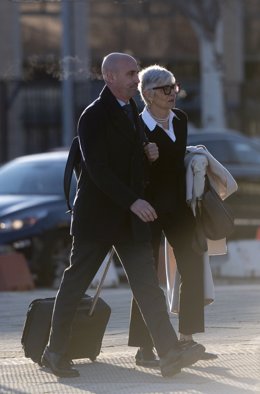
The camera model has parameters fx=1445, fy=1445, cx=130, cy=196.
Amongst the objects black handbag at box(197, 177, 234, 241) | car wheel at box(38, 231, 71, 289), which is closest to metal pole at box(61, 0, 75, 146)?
car wheel at box(38, 231, 71, 289)

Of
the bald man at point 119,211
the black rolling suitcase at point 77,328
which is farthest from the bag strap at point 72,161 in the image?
the black rolling suitcase at point 77,328

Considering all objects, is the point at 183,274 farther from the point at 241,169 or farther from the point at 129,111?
the point at 241,169

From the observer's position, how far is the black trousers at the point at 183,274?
839 cm

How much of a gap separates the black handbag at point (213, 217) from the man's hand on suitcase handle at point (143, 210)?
→ 0.66 metres

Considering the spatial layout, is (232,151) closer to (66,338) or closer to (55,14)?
(66,338)

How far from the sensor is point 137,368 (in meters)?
8.38

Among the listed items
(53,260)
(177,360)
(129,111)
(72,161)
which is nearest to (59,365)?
(177,360)

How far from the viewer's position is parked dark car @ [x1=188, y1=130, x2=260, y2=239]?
60.3 ft

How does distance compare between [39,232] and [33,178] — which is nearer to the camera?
[39,232]

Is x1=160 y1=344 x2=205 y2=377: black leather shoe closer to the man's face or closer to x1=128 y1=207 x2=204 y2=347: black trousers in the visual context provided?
x1=128 y1=207 x2=204 y2=347: black trousers

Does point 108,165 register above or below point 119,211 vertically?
above

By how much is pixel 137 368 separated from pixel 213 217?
0.98 m

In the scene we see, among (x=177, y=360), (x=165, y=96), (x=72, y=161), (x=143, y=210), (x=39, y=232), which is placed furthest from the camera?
(x=39, y=232)

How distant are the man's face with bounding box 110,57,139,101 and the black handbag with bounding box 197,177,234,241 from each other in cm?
86
